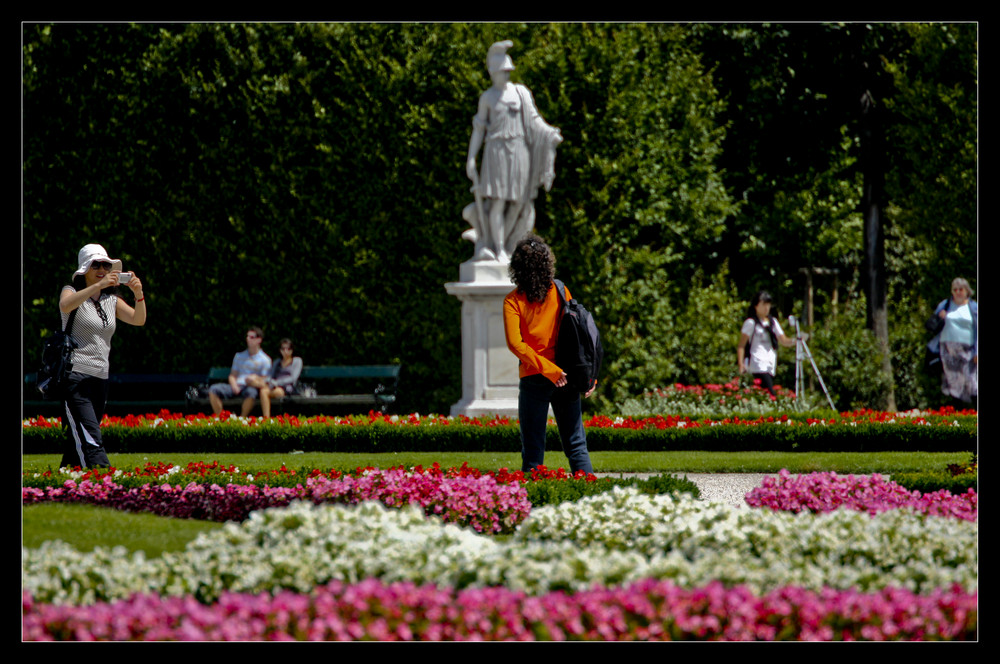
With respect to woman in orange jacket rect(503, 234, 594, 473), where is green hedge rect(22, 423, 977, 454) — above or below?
below

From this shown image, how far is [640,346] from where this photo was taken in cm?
1512

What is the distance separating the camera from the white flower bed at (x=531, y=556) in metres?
3.93

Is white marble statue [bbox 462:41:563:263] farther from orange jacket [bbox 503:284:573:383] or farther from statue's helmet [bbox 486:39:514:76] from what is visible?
orange jacket [bbox 503:284:573:383]

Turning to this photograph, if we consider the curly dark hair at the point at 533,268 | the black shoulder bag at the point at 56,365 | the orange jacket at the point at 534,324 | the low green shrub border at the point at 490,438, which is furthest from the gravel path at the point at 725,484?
the black shoulder bag at the point at 56,365

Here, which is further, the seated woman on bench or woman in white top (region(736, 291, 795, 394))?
the seated woman on bench

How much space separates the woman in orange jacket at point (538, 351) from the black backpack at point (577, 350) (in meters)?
0.05

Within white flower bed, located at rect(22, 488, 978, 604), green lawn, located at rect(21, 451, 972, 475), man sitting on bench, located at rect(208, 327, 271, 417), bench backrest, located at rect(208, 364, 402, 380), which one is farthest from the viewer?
bench backrest, located at rect(208, 364, 402, 380)

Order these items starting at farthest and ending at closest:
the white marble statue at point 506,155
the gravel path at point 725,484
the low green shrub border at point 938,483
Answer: the white marble statue at point 506,155 < the gravel path at point 725,484 < the low green shrub border at point 938,483

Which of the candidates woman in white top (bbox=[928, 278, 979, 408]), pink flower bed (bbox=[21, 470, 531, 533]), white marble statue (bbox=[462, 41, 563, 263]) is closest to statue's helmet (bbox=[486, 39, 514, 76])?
white marble statue (bbox=[462, 41, 563, 263])

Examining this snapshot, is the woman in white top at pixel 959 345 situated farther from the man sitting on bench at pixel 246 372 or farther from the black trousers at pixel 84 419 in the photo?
the black trousers at pixel 84 419

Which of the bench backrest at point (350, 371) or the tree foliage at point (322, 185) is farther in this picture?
the tree foliage at point (322, 185)

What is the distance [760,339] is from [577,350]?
244 inches

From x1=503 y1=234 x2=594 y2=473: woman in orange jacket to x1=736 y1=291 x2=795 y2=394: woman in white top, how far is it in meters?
5.87

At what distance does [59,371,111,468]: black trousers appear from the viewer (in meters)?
7.07
